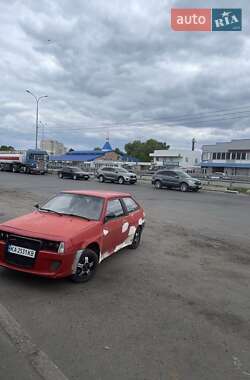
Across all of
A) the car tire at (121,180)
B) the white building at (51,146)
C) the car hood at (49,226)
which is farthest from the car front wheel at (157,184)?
the white building at (51,146)

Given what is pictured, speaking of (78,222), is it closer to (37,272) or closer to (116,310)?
(37,272)

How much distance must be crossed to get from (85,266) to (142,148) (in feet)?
454

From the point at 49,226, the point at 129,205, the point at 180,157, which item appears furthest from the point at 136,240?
the point at 180,157

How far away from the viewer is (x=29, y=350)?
3480 mm

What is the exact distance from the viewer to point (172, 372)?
324 centimetres

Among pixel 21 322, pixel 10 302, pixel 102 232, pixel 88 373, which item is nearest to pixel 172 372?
pixel 88 373

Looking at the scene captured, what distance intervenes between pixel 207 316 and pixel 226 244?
4.78 metres

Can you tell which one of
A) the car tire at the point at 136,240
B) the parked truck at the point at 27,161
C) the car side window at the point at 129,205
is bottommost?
the car tire at the point at 136,240

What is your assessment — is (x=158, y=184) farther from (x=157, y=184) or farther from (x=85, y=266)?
(x=85, y=266)

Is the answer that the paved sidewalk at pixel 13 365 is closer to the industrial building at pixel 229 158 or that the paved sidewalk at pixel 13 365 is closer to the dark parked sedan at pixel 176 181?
the dark parked sedan at pixel 176 181

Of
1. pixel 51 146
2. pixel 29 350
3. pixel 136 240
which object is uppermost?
pixel 51 146

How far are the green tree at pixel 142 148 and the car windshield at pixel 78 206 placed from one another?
13162 cm

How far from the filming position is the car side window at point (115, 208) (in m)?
6.60

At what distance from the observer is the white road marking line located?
3.13 metres
